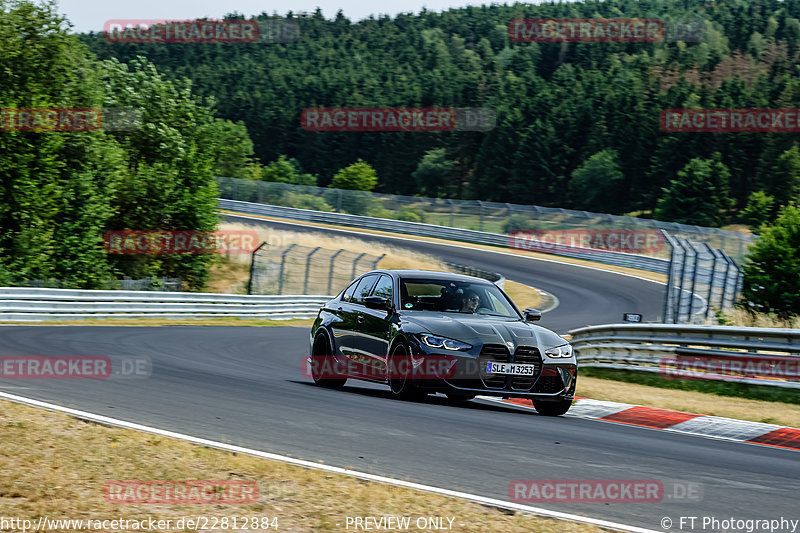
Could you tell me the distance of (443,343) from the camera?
959 cm

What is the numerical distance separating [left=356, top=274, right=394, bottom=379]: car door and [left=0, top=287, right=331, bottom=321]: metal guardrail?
14.0 m

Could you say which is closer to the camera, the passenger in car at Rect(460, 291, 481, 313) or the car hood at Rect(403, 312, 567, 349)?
the car hood at Rect(403, 312, 567, 349)

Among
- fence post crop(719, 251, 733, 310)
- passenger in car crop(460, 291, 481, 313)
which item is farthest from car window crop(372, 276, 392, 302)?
fence post crop(719, 251, 733, 310)

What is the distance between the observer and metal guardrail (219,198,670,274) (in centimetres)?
4891

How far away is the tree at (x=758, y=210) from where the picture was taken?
79812 millimetres

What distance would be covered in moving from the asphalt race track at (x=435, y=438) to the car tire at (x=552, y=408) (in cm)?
18

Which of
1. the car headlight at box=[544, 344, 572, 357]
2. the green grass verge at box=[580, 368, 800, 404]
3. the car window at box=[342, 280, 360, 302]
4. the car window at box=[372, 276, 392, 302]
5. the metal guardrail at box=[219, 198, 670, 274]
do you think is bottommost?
the metal guardrail at box=[219, 198, 670, 274]

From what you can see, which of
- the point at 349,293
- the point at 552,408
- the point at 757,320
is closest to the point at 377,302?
the point at 349,293

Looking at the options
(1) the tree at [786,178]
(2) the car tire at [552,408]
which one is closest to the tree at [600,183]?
(1) the tree at [786,178]

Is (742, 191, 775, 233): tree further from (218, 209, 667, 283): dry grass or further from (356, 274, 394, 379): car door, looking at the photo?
(356, 274, 394, 379): car door

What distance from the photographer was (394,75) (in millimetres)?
146375

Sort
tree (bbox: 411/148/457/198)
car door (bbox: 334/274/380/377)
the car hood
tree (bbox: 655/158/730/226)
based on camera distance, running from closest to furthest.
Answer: the car hood < car door (bbox: 334/274/380/377) < tree (bbox: 655/158/730/226) < tree (bbox: 411/148/457/198)

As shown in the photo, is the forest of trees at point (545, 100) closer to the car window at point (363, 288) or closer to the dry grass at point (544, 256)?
the dry grass at point (544, 256)

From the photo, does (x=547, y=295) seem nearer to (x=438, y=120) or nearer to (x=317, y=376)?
(x=317, y=376)
